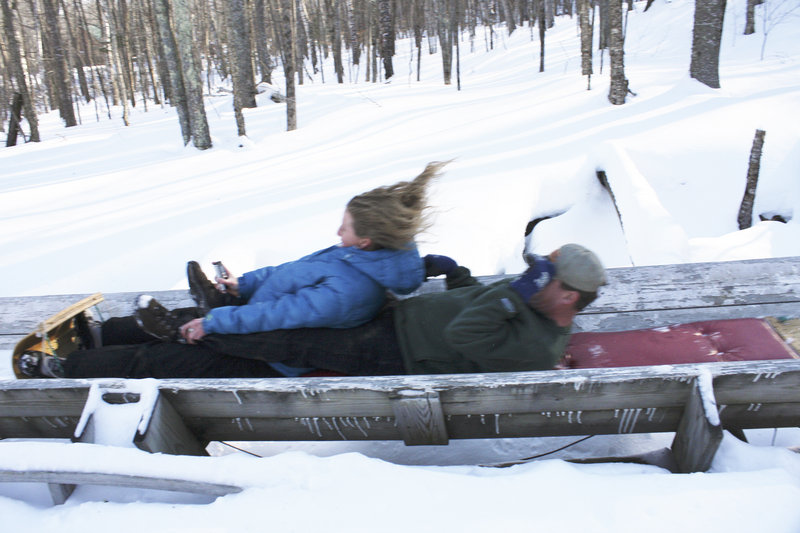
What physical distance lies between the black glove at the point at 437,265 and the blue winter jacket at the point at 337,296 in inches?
13.3

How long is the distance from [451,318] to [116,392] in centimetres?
123

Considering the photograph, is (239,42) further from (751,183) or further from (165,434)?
(165,434)

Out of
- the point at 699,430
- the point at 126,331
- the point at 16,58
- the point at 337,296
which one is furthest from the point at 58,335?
the point at 16,58

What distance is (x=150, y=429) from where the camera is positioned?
1702 mm

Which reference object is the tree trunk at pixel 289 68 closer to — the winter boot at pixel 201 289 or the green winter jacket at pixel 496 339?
the winter boot at pixel 201 289

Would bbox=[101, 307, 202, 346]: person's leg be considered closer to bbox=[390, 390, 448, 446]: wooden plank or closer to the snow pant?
the snow pant

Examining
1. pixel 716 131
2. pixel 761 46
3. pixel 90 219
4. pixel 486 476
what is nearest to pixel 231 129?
pixel 90 219

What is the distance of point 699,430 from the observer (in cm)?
155

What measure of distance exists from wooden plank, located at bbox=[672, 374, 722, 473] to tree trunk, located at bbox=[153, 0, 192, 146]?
860 cm

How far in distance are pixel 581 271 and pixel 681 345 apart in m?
0.90

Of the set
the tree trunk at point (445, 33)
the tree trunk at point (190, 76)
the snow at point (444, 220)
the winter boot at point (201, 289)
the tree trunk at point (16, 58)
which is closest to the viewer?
the snow at point (444, 220)

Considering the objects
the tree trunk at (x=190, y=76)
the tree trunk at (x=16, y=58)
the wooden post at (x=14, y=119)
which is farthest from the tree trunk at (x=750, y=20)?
the wooden post at (x=14, y=119)

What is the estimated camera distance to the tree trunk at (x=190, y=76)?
7488 mm

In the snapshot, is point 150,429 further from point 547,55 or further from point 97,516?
point 547,55
